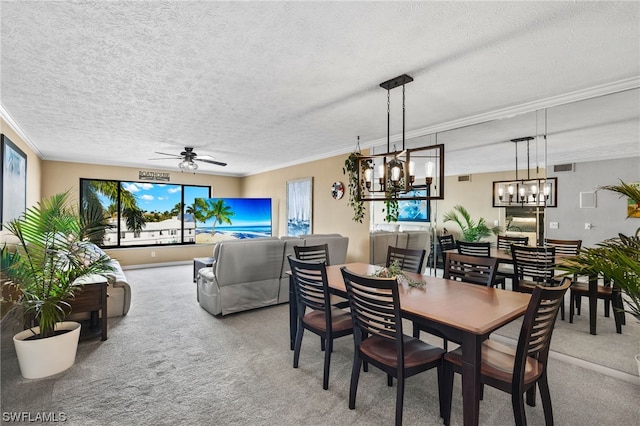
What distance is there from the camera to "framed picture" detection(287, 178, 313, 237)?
6469 mm

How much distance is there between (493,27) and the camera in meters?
1.86

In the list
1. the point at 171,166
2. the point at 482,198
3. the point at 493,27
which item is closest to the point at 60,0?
the point at 493,27

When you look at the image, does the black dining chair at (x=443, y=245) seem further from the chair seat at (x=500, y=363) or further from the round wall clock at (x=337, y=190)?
the round wall clock at (x=337, y=190)

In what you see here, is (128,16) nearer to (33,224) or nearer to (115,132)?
(33,224)

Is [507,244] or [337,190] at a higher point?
[337,190]

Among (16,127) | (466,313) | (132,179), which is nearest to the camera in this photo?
(466,313)

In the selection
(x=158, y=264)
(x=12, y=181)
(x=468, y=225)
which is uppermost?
(x=12, y=181)

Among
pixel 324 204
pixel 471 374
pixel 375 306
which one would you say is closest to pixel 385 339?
pixel 375 306

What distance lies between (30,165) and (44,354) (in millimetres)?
4096

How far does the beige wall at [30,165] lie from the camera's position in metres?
3.82

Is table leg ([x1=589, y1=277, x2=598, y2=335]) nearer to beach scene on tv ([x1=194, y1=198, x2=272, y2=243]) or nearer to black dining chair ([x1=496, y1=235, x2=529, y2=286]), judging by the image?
black dining chair ([x1=496, y1=235, x2=529, y2=286])

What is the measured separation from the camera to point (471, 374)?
1686 millimetres

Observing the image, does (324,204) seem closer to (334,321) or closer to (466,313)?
(334,321)

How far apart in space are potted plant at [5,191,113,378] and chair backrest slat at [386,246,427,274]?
2905mm
